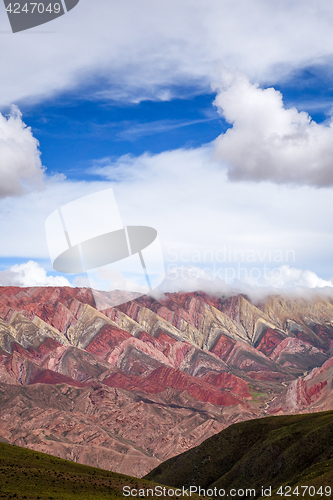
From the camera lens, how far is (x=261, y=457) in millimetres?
99188

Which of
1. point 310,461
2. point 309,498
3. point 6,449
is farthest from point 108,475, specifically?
point 310,461

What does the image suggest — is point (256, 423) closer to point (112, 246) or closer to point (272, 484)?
point (272, 484)

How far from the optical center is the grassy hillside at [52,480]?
2315 inches

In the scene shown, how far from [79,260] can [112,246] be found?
3879 mm

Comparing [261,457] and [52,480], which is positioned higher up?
[52,480]

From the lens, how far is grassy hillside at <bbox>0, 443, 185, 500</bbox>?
5881 cm

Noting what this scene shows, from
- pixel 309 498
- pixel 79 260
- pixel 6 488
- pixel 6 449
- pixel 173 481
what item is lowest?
pixel 173 481

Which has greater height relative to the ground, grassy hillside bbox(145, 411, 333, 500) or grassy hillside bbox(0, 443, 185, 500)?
grassy hillside bbox(0, 443, 185, 500)

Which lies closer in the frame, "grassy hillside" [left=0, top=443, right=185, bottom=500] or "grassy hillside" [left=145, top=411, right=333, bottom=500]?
"grassy hillside" [left=0, top=443, right=185, bottom=500]

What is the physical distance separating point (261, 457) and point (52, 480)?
174 feet

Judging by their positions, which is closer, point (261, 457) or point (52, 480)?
point (52, 480)

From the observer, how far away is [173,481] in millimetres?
112062

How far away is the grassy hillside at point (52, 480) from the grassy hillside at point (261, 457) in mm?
26385

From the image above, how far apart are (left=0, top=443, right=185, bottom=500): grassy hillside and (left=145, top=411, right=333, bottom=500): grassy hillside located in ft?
86.6
